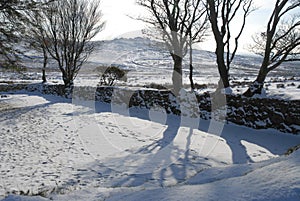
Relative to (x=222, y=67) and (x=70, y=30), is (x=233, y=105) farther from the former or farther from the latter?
(x=70, y=30)

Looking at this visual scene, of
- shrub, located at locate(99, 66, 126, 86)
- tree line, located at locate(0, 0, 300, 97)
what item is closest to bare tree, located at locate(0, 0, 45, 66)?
tree line, located at locate(0, 0, 300, 97)

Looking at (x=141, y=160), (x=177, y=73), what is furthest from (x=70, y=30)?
(x=141, y=160)

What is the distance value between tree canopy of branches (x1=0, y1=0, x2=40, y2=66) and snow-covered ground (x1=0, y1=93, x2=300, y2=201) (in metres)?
3.21

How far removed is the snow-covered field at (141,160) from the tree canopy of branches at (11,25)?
2966 mm

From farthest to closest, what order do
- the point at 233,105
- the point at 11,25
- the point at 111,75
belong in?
the point at 111,75 → the point at 11,25 → the point at 233,105

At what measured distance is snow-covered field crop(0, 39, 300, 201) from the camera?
2.35 meters

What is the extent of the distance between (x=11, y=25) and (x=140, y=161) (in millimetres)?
8889

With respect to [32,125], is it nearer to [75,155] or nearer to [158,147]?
[75,155]

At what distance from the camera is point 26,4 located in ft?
31.9

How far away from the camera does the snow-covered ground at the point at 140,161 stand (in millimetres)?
2337

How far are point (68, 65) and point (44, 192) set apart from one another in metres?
17.5

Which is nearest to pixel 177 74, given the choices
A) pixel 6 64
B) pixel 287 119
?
pixel 287 119

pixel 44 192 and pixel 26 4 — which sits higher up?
pixel 26 4

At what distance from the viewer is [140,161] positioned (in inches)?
199
